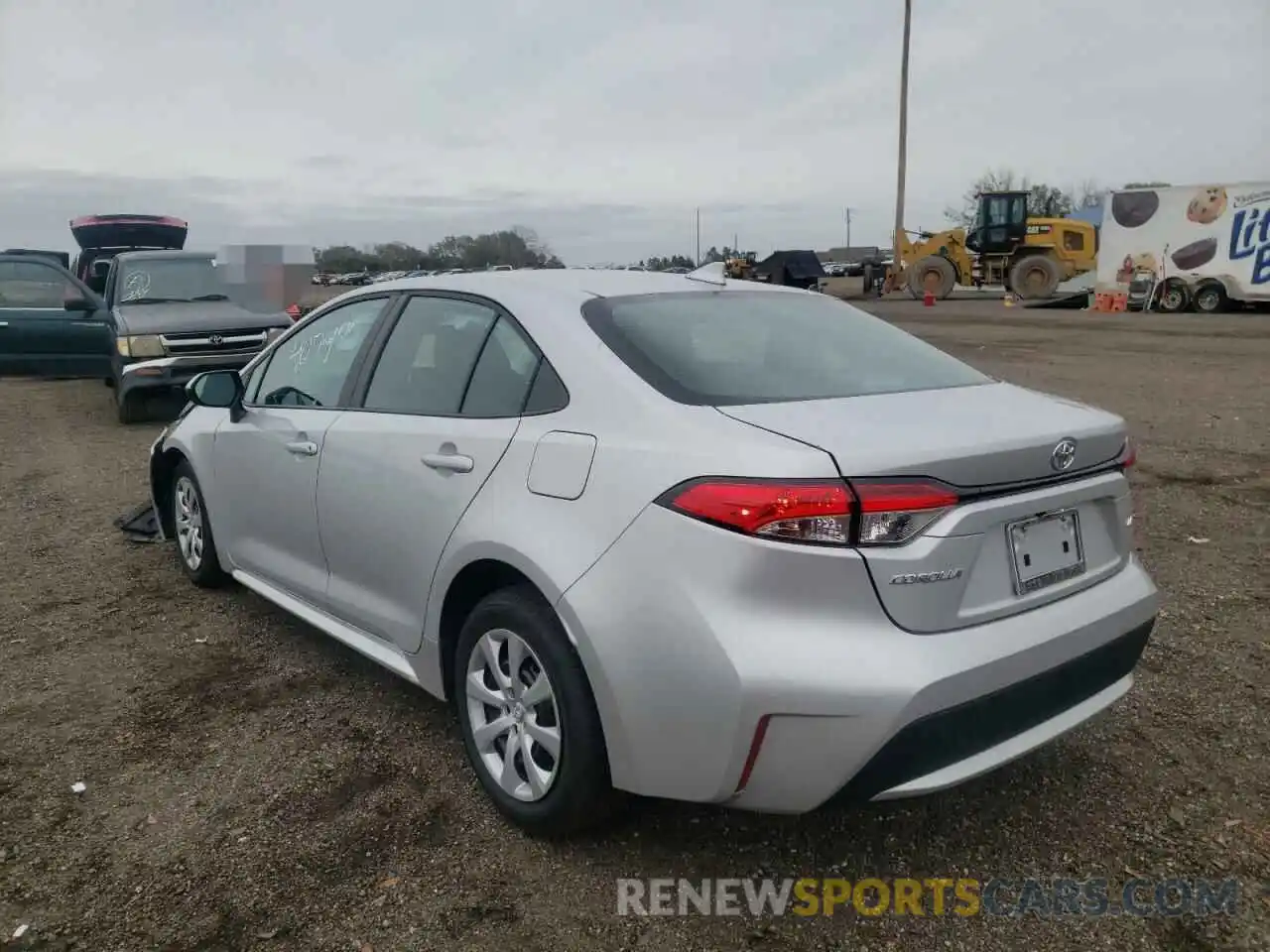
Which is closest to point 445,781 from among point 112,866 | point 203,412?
point 112,866

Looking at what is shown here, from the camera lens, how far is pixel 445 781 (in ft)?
10.2

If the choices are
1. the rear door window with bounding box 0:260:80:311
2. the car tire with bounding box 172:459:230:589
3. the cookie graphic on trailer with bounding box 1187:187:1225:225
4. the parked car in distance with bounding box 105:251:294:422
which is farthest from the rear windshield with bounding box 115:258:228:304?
the cookie graphic on trailer with bounding box 1187:187:1225:225

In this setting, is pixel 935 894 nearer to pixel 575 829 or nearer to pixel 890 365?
pixel 575 829

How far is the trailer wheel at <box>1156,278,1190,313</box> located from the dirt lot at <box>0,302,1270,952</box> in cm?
2299

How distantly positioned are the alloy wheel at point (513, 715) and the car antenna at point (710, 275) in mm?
1525

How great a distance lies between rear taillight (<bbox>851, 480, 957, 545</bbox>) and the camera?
2.18 meters

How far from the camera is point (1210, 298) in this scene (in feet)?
79.6

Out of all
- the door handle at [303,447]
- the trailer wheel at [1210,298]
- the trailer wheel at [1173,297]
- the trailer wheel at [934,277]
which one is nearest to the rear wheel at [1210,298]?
the trailer wheel at [1210,298]

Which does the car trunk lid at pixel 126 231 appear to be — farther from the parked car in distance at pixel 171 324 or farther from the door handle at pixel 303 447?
the door handle at pixel 303 447

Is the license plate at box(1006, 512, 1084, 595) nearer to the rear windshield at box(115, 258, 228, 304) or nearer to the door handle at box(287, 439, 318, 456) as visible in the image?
the door handle at box(287, 439, 318, 456)

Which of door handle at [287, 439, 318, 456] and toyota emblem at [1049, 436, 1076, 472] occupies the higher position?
toyota emblem at [1049, 436, 1076, 472]

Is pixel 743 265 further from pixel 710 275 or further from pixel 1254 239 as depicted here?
pixel 710 275

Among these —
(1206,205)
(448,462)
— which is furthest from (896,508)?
(1206,205)

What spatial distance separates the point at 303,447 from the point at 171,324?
7215mm
